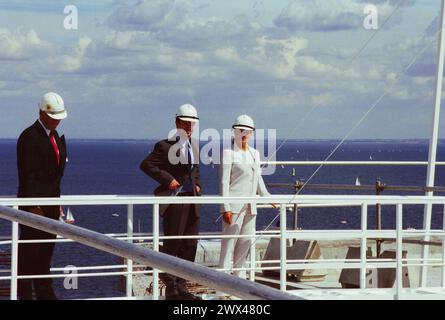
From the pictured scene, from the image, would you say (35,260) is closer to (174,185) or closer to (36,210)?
(36,210)

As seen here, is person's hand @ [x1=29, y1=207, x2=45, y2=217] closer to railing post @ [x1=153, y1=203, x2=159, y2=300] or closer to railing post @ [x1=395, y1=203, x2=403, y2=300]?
railing post @ [x1=153, y1=203, x2=159, y2=300]

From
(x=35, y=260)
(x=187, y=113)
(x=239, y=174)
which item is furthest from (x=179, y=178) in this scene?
(x=35, y=260)

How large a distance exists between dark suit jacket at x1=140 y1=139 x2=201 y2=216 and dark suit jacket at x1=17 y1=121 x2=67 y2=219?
81 cm

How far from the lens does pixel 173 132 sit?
882 cm

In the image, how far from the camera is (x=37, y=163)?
8.13 m

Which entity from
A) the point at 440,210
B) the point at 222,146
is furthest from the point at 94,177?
the point at 222,146

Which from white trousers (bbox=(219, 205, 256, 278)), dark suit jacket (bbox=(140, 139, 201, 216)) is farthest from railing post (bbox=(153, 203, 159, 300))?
white trousers (bbox=(219, 205, 256, 278))

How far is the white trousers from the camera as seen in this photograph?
902cm

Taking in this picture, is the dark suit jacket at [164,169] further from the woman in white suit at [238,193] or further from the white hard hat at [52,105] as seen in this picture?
the white hard hat at [52,105]

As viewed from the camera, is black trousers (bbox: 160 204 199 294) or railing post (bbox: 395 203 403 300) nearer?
railing post (bbox: 395 203 403 300)

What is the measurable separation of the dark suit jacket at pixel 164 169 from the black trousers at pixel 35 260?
90cm

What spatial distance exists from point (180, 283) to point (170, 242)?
59cm

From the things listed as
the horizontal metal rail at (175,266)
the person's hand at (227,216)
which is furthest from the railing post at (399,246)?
the horizontal metal rail at (175,266)
